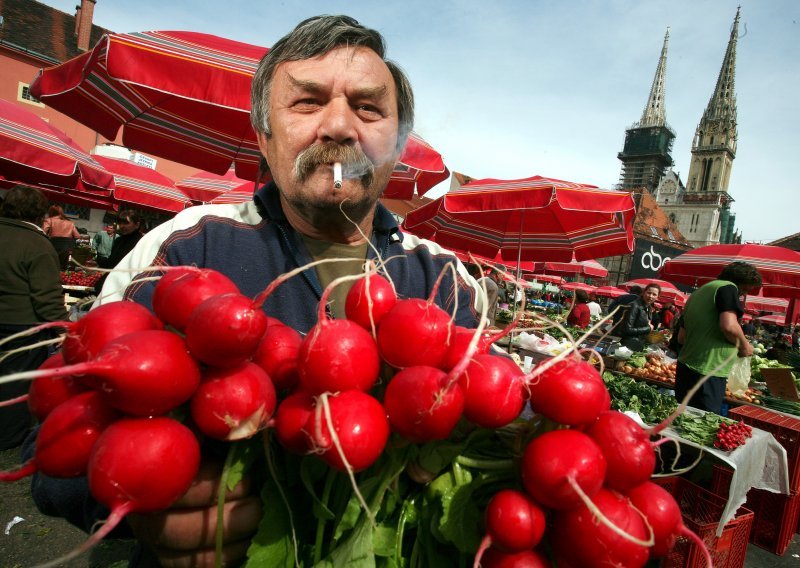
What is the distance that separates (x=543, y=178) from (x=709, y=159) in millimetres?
101658

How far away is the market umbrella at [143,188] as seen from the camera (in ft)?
26.3

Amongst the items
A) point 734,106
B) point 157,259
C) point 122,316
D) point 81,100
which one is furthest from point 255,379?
point 734,106

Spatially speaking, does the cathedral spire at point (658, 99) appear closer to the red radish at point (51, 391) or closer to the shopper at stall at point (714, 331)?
the shopper at stall at point (714, 331)

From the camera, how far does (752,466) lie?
3.48 meters

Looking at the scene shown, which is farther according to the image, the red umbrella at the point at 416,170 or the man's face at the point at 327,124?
the red umbrella at the point at 416,170

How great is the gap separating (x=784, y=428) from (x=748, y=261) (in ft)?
14.9

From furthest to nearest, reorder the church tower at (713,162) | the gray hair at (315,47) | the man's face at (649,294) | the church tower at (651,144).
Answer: the church tower at (651,144), the church tower at (713,162), the man's face at (649,294), the gray hair at (315,47)

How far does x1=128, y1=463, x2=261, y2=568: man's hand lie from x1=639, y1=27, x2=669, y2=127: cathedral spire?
12395cm

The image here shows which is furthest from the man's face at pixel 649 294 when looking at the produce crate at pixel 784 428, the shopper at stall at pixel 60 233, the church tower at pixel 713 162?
the church tower at pixel 713 162

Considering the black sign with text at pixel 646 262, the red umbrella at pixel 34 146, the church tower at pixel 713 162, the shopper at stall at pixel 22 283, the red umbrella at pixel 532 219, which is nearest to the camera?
the shopper at stall at pixel 22 283

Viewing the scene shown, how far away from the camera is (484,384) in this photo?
2.81 feet

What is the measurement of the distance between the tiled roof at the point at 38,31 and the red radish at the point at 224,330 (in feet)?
106

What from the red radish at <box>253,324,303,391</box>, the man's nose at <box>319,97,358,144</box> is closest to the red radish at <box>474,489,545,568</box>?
the red radish at <box>253,324,303,391</box>

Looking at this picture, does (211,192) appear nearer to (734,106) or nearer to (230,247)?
(230,247)
